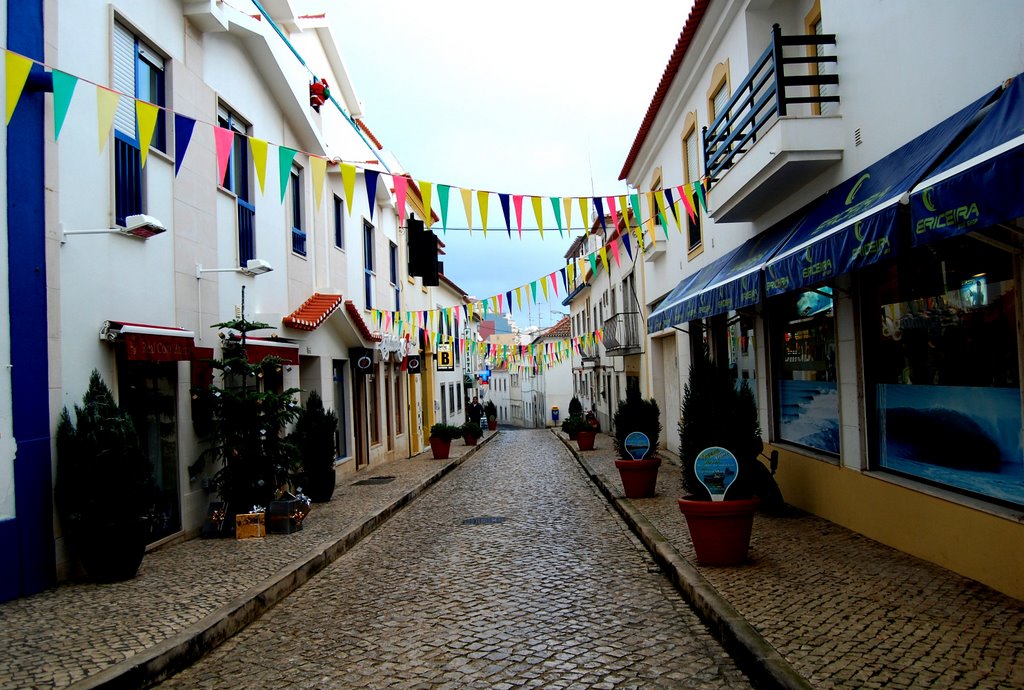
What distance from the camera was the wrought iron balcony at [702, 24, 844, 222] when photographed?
7.79m

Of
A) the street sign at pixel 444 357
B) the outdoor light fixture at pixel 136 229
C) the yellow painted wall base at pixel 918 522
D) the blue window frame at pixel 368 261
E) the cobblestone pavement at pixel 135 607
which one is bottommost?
the cobblestone pavement at pixel 135 607

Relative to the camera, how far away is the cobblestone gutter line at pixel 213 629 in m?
4.48

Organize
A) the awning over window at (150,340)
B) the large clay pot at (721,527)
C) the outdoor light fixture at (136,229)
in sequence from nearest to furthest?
the large clay pot at (721,527), the outdoor light fixture at (136,229), the awning over window at (150,340)

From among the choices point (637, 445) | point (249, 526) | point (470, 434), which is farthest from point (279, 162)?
point (470, 434)

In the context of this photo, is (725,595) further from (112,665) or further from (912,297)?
(112,665)

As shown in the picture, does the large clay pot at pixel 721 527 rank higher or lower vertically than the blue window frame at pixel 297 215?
lower

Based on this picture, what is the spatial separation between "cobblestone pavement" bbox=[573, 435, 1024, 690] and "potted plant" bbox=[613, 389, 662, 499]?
11.1ft

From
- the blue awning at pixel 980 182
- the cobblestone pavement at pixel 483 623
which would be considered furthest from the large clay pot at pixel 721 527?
the blue awning at pixel 980 182

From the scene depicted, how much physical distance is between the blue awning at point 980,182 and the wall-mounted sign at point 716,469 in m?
2.29

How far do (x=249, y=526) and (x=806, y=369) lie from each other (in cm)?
689

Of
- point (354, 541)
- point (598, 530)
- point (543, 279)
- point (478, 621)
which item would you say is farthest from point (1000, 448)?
point (543, 279)

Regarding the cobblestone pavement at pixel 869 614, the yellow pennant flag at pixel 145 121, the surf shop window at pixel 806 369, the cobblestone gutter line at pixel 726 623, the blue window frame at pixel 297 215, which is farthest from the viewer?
the blue window frame at pixel 297 215

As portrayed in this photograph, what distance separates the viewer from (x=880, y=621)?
485 cm

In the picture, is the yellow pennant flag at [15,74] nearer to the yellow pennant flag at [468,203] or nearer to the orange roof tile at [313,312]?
the yellow pennant flag at [468,203]
